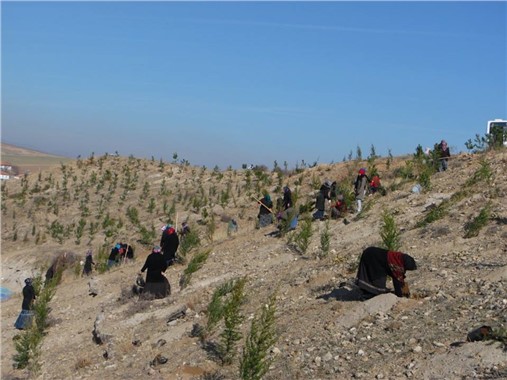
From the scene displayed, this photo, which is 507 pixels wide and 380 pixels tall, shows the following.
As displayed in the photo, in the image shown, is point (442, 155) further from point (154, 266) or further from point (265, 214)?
point (154, 266)

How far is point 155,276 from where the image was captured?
12.0 meters

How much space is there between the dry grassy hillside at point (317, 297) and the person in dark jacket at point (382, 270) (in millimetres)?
199

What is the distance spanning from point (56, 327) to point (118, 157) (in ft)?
75.2

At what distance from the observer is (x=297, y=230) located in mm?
14852

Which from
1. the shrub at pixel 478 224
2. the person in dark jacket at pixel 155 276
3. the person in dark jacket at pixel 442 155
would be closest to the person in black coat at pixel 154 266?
the person in dark jacket at pixel 155 276

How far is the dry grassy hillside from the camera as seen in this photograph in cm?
725

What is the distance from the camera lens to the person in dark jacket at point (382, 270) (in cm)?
834

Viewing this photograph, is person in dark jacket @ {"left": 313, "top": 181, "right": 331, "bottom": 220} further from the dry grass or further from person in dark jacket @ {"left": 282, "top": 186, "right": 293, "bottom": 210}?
the dry grass

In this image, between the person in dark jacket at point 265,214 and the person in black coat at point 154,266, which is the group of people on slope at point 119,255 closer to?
the person in dark jacket at point 265,214

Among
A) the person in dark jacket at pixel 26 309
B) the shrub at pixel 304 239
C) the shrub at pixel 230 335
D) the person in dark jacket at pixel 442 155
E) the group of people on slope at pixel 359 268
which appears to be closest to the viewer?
the shrub at pixel 230 335

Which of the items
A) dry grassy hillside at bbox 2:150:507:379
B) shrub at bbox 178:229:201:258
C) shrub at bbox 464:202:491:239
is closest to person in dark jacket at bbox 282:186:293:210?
dry grassy hillside at bbox 2:150:507:379

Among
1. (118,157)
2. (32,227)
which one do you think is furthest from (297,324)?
(118,157)

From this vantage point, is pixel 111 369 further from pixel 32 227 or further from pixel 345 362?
pixel 32 227

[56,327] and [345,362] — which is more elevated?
[345,362]
